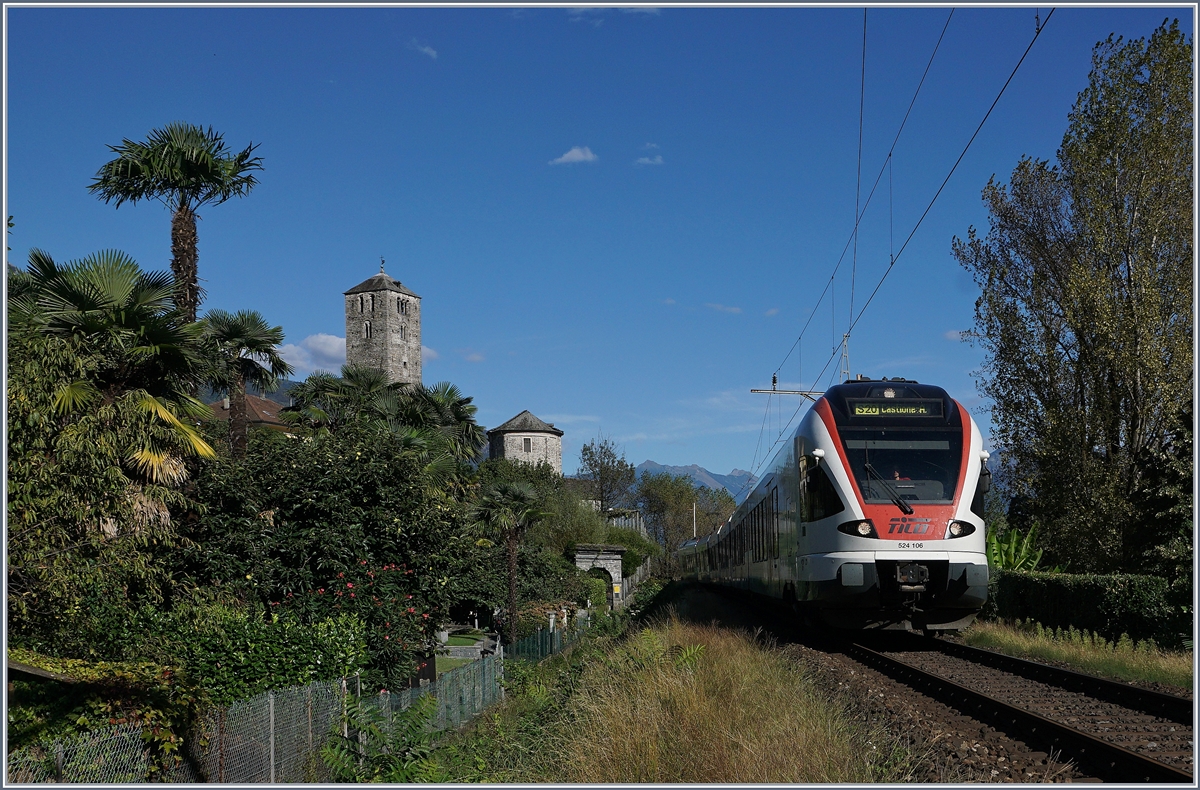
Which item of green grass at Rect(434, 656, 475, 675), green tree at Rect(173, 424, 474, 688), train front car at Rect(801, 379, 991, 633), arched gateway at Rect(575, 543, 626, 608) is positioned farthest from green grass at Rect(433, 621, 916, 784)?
arched gateway at Rect(575, 543, 626, 608)

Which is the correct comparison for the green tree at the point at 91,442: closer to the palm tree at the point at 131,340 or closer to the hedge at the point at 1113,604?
the palm tree at the point at 131,340

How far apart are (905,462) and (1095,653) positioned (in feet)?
13.4

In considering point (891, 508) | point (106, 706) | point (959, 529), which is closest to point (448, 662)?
point (891, 508)

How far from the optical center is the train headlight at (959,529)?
13672 millimetres

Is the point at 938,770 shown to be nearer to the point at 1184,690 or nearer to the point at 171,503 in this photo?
the point at 1184,690

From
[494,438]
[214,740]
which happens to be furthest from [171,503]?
[494,438]

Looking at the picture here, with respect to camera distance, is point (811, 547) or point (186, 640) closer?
point (186, 640)

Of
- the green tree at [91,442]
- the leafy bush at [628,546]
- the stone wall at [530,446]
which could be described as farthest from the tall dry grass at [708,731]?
the stone wall at [530,446]

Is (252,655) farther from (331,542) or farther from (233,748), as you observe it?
(233,748)

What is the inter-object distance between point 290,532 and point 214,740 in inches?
285

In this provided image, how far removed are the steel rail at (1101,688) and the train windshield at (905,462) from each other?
232 centimetres

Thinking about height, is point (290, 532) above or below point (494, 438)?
below

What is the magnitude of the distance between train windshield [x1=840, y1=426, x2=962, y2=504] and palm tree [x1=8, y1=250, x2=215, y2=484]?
1003 cm

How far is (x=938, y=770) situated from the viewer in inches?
278
